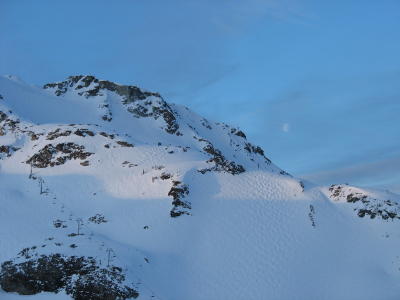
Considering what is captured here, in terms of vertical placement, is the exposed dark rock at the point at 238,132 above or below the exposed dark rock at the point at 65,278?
above

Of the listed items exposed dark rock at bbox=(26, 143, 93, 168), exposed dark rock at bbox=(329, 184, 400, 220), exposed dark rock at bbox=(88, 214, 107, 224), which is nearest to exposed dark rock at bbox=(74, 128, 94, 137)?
exposed dark rock at bbox=(26, 143, 93, 168)

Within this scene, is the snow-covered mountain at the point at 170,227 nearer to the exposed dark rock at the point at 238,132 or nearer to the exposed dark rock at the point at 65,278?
the exposed dark rock at the point at 65,278

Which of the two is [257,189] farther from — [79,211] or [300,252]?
[79,211]

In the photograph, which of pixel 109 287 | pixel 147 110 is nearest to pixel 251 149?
pixel 147 110

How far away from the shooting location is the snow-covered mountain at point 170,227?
2152cm

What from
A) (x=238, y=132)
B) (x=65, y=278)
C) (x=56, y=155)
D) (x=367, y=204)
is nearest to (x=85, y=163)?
(x=56, y=155)

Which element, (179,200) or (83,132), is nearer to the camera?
(179,200)

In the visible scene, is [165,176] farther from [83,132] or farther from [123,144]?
[83,132]

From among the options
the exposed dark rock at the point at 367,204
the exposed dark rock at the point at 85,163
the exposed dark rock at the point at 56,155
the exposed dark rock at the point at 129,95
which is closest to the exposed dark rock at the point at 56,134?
the exposed dark rock at the point at 56,155

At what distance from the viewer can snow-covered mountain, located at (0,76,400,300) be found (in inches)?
847

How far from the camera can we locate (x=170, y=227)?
95.5 feet

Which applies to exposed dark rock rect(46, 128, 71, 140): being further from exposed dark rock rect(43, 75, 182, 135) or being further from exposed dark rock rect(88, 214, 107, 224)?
exposed dark rock rect(88, 214, 107, 224)

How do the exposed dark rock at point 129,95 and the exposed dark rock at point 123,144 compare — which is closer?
the exposed dark rock at point 123,144

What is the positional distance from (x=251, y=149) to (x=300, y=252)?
42230mm
